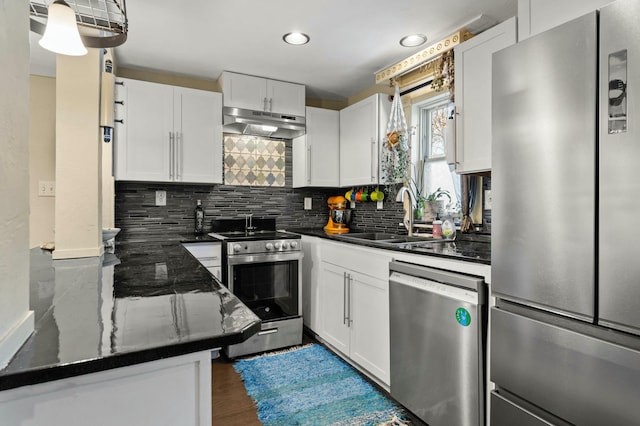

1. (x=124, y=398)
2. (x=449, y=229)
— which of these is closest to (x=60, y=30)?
(x=124, y=398)

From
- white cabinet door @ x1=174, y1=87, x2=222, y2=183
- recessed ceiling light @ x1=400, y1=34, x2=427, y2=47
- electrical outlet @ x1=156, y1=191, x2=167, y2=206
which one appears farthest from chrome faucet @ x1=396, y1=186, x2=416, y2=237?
electrical outlet @ x1=156, y1=191, x2=167, y2=206

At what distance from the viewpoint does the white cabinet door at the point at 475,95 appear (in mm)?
1913

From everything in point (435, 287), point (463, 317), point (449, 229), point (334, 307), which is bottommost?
point (334, 307)

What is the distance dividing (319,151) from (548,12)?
2.23 m

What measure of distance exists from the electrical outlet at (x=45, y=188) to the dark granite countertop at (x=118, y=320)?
2417mm

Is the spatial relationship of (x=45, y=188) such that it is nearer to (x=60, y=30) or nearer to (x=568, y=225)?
(x=60, y=30)

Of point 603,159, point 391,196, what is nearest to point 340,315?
point 391,196

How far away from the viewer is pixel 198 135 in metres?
3.06

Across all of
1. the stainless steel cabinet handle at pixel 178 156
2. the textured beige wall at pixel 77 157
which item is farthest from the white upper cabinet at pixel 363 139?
the textured beige wall at pixel 77 157

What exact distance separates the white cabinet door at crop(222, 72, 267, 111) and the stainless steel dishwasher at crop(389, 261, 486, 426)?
1942 mm

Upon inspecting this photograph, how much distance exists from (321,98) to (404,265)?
243cm

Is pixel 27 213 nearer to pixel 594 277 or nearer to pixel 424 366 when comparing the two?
pixel 594 277

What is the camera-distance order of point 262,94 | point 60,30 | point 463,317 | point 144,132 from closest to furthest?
point 60,30
point 463,317
point 144,132
point 262,94

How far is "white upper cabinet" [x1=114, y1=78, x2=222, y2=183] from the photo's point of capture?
2814 millimetres
